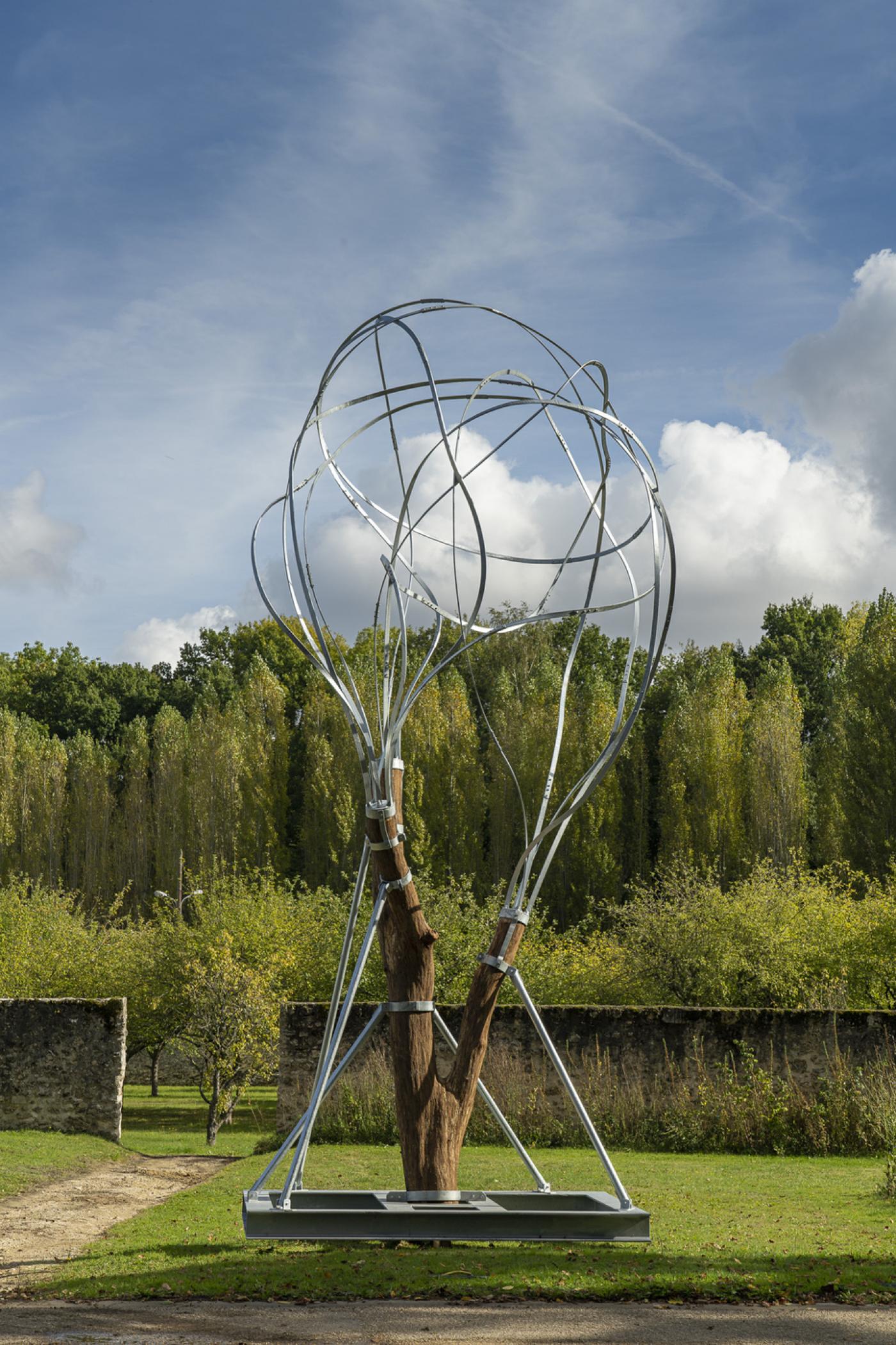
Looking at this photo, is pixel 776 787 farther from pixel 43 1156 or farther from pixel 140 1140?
pixel 43 1156

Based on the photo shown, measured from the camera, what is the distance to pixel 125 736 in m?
50.0

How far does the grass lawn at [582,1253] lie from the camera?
22.7 feet

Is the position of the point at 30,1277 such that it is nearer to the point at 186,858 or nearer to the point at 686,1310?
the point at 686,1310

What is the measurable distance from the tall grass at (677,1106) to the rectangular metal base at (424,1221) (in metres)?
7.57

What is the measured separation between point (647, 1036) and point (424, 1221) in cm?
897

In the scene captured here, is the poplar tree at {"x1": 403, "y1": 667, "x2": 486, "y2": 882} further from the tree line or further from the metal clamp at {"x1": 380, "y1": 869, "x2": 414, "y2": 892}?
the metal clamp at {"x1": 380, "y1": 869, "x2": 414, "y2": 892}

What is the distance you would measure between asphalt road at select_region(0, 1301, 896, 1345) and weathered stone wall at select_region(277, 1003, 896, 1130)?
8.18 metres

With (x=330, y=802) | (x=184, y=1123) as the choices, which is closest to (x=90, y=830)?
(x=330, y=802)

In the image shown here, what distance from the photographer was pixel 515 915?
764cm

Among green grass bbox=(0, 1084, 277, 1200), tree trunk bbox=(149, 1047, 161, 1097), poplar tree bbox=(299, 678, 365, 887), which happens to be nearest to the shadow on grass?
green grass bbox=(0, 1084, 277, 1200)

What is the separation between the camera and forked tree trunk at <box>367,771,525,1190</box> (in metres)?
7.46

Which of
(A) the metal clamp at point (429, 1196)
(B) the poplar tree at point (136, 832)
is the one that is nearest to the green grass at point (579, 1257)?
(A) the metal clamp at point (429, 1196)

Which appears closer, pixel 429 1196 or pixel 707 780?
pixel 429 1196

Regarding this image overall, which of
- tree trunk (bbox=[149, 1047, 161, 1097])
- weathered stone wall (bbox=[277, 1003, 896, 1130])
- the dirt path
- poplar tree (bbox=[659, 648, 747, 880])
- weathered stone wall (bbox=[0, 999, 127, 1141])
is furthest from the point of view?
poplar tree (bbox=[659, 648, 747, 880])
